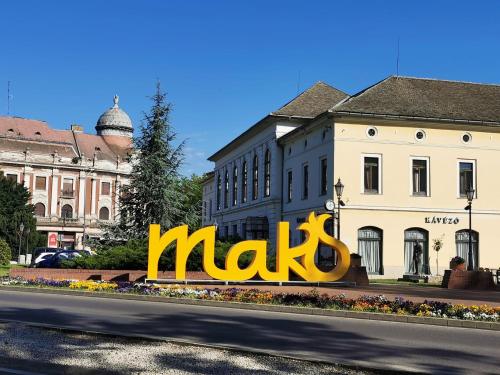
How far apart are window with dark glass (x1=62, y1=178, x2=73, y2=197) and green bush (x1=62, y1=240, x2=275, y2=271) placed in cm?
6609

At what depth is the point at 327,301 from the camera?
17.7 meters

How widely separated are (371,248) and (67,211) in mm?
65813

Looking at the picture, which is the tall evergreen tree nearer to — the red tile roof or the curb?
the curb

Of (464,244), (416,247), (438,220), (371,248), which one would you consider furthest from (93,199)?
(464,244)

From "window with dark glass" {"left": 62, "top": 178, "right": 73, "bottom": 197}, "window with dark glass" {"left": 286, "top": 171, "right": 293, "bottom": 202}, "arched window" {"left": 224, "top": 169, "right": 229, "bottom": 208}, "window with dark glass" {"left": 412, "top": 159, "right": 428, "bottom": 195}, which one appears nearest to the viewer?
"window with dark glass" {"left": 412, "top": 159, "right": 428, "bottom": 195}

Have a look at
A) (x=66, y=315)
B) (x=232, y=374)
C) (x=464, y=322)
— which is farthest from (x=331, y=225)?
(x=232, y=374)

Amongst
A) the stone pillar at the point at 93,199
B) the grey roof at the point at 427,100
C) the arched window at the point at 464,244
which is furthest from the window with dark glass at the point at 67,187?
the arched window at the point at 464,244

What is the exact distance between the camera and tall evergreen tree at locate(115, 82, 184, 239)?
35.7 metres

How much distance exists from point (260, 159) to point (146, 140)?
17062 millimetres

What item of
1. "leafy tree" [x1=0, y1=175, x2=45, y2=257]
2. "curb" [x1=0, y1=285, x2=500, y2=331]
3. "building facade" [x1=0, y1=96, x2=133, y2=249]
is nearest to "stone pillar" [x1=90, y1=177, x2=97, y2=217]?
"building facade" [x1=0, y1=96, x2=133, y2=249]

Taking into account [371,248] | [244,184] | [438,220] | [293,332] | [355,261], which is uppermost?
[244,184]

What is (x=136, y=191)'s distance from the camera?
36406 mm

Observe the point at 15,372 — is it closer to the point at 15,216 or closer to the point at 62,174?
the point at 15,216

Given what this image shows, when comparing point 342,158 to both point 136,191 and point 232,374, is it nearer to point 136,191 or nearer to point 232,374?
point 136,191
